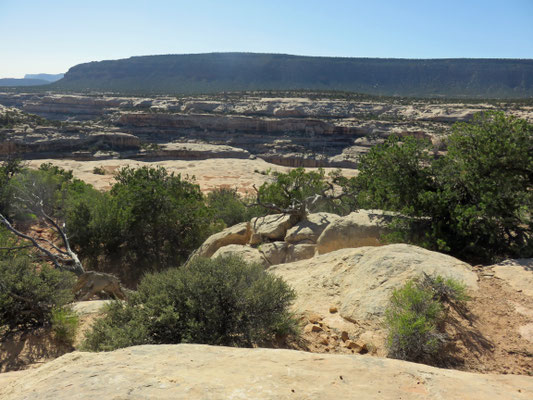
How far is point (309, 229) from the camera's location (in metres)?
11.7

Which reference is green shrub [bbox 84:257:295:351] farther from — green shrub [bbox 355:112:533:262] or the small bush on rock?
green shrub [bbox 355:112:533:262]

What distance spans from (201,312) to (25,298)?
4.52 meters

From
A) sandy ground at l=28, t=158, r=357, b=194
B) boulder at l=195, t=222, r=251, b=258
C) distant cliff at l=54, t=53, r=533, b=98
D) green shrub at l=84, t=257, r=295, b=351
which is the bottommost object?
sandy ground at l=28, t=158, r=357, b=194

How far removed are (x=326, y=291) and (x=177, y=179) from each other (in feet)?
41.0

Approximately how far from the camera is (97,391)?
9.97 feet

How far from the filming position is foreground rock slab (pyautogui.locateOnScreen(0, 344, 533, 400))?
3.05 m

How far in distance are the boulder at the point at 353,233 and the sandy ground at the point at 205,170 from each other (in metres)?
22.8

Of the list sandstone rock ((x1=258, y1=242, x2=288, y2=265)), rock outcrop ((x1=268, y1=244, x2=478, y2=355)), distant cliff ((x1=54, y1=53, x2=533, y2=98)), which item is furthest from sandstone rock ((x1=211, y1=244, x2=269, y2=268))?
distant cliff ((x1=54, y1=53, x2=533, y2=98))

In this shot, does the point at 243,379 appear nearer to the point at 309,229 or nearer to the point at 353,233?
the point at 353,233

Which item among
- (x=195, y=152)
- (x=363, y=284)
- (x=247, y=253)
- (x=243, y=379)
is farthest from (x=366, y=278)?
(x=195, y=152)

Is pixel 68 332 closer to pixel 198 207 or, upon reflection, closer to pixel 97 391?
pixel 97 391

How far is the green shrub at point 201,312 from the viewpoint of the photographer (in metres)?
4.84

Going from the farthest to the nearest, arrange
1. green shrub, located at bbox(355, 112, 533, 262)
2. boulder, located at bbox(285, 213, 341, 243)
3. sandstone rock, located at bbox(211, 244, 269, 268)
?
boulder, located at bbox(285, 213, 341, 243), sandstone rock, located at bbox(211, 244, 269, 268), green shrub, located at bbox(355, 112, 533, 262)

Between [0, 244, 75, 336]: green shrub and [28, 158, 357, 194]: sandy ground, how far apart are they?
25683 millimetres
